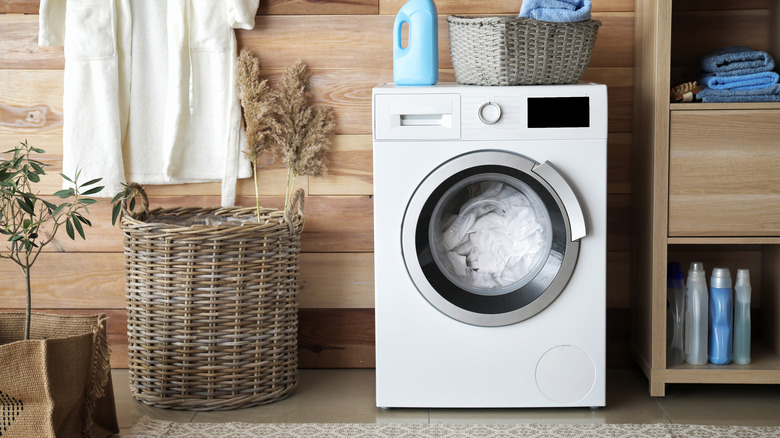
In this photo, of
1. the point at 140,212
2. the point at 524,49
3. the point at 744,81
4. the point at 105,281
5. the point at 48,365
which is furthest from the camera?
the point at 105,281

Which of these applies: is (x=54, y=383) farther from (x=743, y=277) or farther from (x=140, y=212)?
(x=743, y=277)

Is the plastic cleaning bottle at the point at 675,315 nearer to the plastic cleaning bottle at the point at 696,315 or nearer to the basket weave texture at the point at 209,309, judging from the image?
the plastic cleaning bottle at the point at 696,315

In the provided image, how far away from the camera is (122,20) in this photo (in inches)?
85.8

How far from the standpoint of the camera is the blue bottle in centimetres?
197

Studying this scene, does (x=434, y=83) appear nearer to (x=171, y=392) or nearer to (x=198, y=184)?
(x=198, y=184)

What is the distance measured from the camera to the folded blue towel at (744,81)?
1943 mm

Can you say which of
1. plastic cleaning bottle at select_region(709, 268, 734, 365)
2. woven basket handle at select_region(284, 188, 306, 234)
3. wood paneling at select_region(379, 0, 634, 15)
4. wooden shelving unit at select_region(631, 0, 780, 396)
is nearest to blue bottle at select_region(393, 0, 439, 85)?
wood paneling at select_region(379, 0, 634, 15)

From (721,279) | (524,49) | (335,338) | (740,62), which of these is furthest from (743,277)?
(335,338)

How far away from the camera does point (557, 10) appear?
187 cm

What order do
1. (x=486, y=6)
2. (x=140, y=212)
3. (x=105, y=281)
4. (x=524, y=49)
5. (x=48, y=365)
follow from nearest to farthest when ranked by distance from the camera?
(x=48, y=365) → (x=524, y=49) → (x=140, y=212) → (x=486, y=6) → (x=105, y=281)

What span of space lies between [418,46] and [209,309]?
853mm

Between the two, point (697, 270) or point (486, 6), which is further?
point (486, 6)

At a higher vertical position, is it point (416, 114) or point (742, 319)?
point (416, 114)

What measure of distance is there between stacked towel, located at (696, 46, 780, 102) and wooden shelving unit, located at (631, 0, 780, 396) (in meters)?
0.04
